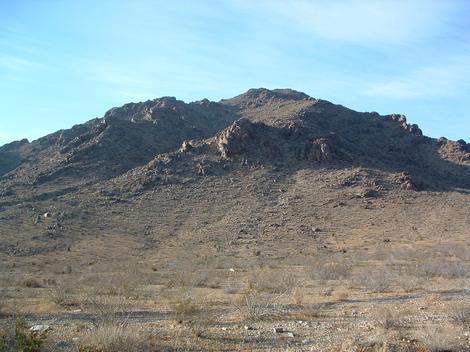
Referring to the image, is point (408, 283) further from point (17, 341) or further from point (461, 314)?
point (17, 341)

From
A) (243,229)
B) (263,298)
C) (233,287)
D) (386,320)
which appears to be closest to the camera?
(386,320)

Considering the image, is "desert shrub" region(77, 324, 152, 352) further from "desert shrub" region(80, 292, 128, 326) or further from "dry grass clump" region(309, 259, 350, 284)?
"dry grass clump" region(309, 259, 350, 284)

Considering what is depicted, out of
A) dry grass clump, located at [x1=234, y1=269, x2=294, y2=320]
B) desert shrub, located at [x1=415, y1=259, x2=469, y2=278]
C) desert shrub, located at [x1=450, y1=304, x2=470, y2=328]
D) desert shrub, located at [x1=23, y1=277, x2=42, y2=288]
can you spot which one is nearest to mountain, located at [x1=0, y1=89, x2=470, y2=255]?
desert shrub, located at [x1=23, y1=277, x2=42, y2=288]

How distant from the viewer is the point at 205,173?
6656cm

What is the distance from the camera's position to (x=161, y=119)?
89.9 m

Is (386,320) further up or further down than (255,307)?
further up

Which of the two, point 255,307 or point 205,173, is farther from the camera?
point 205,173

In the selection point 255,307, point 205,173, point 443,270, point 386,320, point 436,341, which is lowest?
point 443,270

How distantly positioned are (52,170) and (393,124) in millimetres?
64342

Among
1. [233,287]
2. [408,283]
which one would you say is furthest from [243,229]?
[408,283]

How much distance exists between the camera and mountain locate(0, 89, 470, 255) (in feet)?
176

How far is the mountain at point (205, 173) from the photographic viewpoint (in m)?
53.5

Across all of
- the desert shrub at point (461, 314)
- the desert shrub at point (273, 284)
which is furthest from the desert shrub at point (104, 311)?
the desert shrub at point (461, 314)

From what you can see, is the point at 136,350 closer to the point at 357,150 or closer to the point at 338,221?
the point at 338,221
